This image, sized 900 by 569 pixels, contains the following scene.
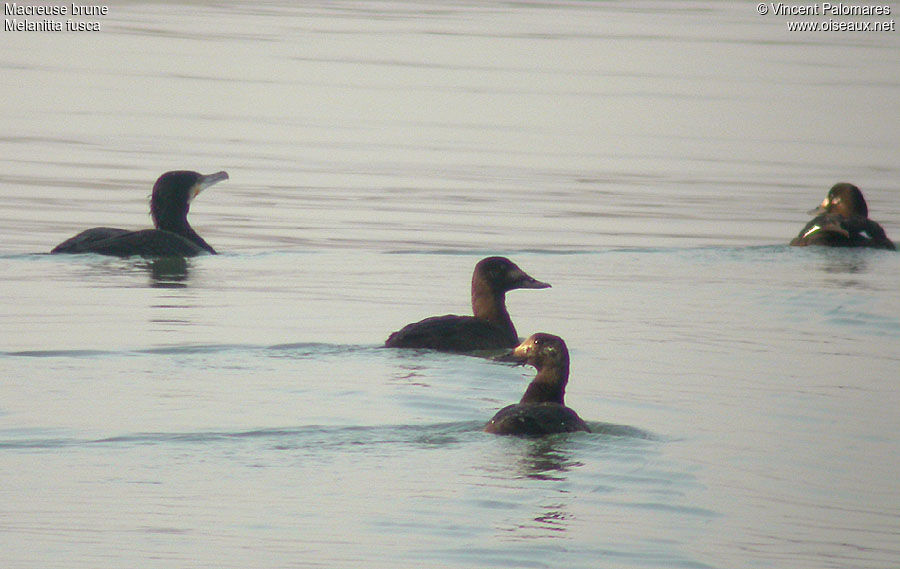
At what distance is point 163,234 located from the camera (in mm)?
18016

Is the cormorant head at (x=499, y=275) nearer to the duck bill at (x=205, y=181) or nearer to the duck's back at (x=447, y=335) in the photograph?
the duck's back at (x=447, y=335)

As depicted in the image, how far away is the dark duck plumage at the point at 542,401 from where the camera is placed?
10500mm

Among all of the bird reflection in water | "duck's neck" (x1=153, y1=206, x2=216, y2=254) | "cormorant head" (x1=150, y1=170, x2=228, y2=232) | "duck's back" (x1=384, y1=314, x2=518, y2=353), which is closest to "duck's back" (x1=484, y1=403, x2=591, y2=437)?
"duck's back" (x1=384, y1=314, x2=518, y2=353)

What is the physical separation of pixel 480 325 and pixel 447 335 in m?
0.32

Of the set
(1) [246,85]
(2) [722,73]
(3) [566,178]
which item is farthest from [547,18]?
(3) [566,178]

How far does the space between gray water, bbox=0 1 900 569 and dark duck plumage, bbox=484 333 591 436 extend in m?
0.12

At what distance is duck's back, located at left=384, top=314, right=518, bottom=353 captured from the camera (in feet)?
Result: 43.0

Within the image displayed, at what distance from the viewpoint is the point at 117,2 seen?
172 ft

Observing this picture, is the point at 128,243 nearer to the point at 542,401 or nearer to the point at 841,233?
the point at 841,233

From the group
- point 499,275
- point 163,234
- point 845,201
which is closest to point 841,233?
point 845,201

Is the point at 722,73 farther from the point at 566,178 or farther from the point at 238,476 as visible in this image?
the point at 238,476

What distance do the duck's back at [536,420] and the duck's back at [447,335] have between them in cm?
249

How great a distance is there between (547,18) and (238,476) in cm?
4698

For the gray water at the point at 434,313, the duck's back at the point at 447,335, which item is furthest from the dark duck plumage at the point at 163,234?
the duck's back at the point at 447,335
